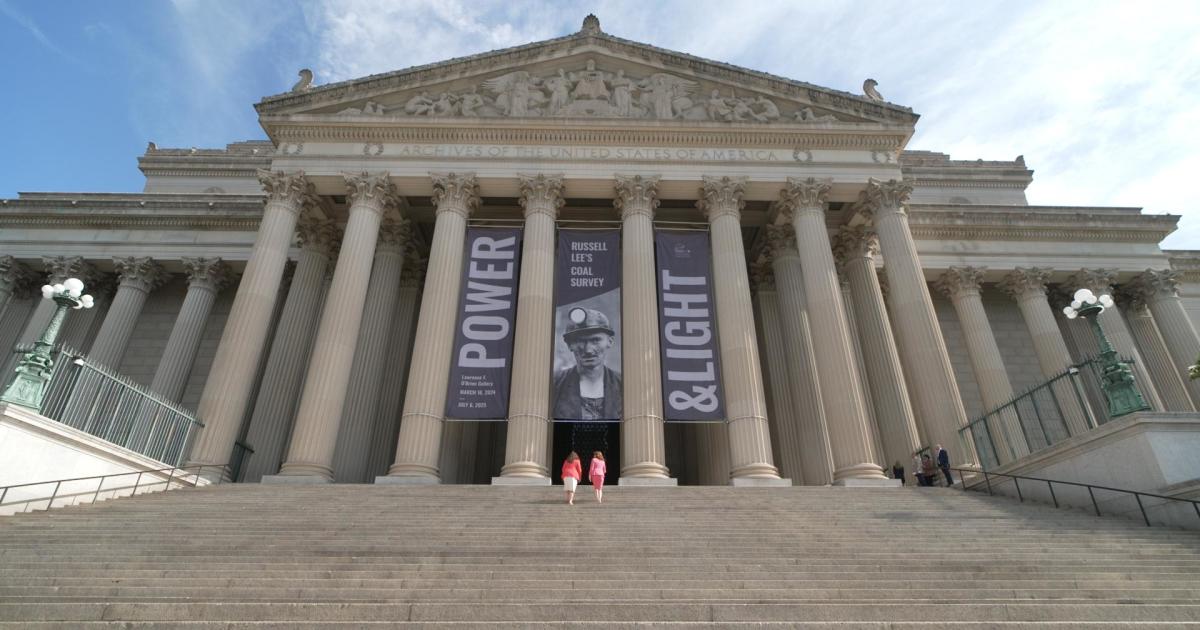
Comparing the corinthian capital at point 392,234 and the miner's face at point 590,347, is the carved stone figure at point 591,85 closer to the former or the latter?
the corinthian capital at point 392,234

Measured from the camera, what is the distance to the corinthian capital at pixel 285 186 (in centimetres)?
2145

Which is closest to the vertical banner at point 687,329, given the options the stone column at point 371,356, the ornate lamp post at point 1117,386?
the ornate lamp post at point 1117,386

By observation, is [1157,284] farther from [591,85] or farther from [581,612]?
[581,612]

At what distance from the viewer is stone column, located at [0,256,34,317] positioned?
26531 mm

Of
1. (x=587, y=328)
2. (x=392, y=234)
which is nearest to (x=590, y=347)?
(x=587, y=328)

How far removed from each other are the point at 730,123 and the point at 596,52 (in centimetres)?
577

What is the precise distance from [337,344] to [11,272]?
1831 cm

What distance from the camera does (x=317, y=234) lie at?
23859mm

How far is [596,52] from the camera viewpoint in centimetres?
2408

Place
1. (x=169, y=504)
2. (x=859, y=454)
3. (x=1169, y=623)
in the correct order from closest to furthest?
(x=1169, y=623) < (x=169, y=504) < (x=859, y=454)

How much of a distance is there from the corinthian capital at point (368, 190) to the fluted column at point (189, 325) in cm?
865

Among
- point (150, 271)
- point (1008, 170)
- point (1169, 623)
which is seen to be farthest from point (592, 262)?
point (1008, 170)

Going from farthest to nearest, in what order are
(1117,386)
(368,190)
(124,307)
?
1. (124,307)
2. (368,190)
3. (1117,386)

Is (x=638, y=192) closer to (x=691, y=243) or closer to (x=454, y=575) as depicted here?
A: (x=691, y=243)
